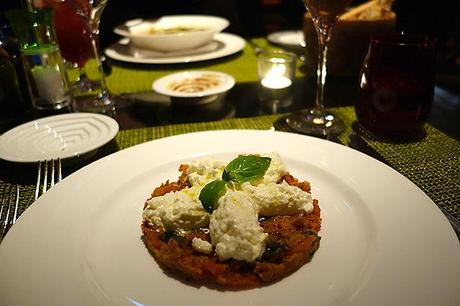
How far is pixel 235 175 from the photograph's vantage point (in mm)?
966

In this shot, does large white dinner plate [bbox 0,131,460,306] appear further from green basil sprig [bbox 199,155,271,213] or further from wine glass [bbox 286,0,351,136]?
wine glass [bbox 286,0,351,136]

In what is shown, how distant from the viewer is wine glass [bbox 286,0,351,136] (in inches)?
55.7

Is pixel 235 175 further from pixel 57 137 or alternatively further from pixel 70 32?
pixel 70 32

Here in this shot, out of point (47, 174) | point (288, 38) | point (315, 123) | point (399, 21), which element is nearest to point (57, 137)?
point (47, 174)

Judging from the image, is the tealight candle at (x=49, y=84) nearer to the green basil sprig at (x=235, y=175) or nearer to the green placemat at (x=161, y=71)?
the green placemat at (x=161, y=71)

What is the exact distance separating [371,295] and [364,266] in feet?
0.29

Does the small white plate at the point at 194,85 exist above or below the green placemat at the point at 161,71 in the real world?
above

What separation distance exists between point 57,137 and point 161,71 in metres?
1.03

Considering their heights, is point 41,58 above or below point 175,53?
above

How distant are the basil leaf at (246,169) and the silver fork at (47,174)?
0.54 meters

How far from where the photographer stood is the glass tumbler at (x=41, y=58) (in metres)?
1.61

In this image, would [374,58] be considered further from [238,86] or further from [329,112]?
[238,86]

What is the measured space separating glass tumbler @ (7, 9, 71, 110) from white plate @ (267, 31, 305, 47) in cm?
147

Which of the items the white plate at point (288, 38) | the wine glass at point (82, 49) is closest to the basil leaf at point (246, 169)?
the wine glass at point (82, 49)
